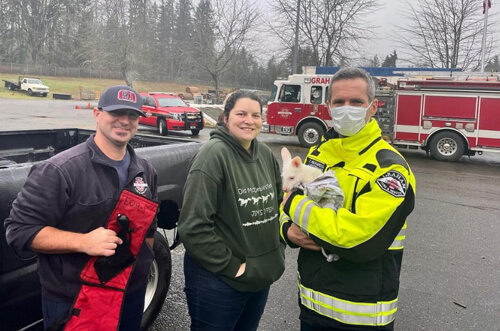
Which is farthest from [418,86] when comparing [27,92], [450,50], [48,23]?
[48,23]

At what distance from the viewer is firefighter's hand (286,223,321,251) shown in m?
1.82

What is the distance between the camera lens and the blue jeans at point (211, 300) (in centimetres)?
208

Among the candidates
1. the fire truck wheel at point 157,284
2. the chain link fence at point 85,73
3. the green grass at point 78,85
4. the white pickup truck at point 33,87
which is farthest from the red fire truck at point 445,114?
the chain link fence at point 85,73

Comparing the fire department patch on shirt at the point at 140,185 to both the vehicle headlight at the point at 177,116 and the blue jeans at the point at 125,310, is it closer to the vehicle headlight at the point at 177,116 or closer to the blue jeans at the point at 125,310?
the blue jeans at the point at 125,310

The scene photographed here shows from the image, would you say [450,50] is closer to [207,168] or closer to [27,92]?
[207,168]

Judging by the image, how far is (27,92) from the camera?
43.6 metres

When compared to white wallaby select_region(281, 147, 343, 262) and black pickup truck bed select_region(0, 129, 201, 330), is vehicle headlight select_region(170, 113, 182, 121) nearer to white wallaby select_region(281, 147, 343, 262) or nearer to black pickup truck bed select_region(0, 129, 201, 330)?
black pickup truck bed select_region(0, 129, 201, 330)

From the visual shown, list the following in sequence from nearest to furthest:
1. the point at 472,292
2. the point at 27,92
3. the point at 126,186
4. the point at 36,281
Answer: the point at 126,186
the point at 36,281
the point at 472,292
the point at 27,92

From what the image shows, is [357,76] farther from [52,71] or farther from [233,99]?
[52,71]

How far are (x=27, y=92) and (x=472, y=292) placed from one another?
48478 millimetres

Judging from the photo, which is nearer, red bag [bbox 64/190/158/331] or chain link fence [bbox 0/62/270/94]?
red bag [bbox 64/190/158/331]

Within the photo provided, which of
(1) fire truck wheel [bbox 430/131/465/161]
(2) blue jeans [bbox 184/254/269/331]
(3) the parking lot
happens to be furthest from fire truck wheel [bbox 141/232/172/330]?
(1) fire truck wheel [bbox 430/131/465/161]

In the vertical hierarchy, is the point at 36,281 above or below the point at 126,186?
below

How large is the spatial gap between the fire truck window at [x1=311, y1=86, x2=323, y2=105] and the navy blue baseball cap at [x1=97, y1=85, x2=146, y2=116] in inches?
549
